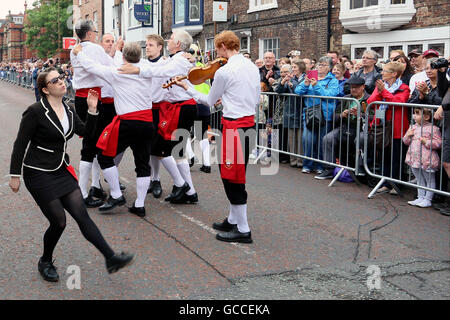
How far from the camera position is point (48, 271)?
14.3 ft

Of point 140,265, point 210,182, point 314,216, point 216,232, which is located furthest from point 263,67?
point 140,265

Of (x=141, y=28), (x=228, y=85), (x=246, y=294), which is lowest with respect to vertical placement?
(x=246, y=294)

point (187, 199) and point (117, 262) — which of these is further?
point (187, 199)

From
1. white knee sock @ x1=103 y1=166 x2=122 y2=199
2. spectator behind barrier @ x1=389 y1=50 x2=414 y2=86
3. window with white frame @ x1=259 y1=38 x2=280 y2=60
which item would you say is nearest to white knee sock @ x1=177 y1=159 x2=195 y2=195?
white knee sock @ x1=103 y1=166 x2=122 y2=199

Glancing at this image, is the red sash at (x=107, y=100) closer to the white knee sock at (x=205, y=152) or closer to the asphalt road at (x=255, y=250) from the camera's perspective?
the asphalt road at (x=255, y=250)

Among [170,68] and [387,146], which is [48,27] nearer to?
[387,146]

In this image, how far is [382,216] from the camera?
21.5 feet

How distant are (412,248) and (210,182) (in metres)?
3.76

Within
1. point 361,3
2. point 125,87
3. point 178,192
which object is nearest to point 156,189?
point 178,192

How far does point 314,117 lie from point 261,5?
11780 millimetres

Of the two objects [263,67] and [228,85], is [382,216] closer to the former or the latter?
[228,85]

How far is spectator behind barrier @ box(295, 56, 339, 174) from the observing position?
8.90m

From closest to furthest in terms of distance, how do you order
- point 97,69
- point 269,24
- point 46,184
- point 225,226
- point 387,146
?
point 46,184 → point 225,226 → point 97,69 → point 387,146 → point 269,24

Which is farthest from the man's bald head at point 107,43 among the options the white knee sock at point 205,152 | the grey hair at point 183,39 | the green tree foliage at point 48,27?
the green tree foliage at point 48,27
